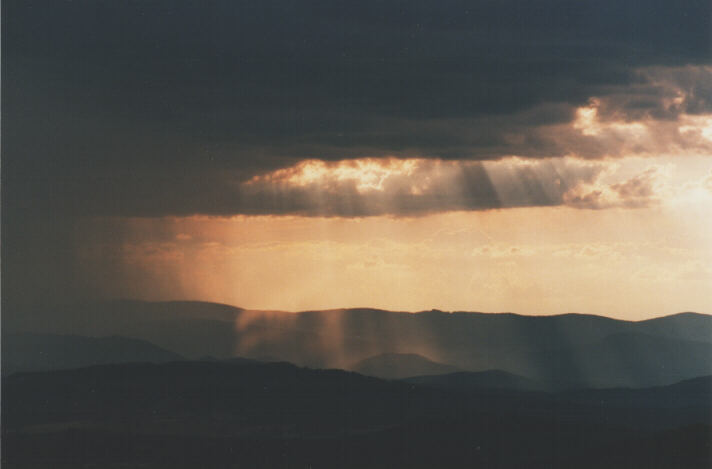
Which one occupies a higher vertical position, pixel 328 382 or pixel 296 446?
pixel 328 382

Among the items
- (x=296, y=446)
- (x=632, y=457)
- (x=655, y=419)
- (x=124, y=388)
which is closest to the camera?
(x=632, y=457)

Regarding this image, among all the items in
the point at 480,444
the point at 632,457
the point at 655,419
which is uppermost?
the point at 655,419

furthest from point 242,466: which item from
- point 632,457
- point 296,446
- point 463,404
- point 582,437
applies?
point 463,404

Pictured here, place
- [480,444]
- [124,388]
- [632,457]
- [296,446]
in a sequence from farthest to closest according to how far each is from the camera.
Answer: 1. [124,388]
2. [296,446]
3. [480,444]
4. [632,457]

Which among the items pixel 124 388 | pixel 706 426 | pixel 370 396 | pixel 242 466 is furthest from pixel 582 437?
pixel 124 388

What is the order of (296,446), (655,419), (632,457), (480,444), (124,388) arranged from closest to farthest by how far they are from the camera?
(632,457) < (480,444) < (296,446) < (655,419) < (124,388)

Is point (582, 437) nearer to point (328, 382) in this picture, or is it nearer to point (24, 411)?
point (328, 382)

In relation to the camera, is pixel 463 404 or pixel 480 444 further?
pixel 463 404

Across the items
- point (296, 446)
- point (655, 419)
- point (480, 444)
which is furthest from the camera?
point (655, 419)

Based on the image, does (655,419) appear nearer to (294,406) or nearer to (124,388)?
(294,406)
